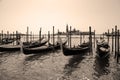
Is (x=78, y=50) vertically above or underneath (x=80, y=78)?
above

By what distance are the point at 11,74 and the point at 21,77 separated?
121 centimetres

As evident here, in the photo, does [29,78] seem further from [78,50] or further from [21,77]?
[78,50]

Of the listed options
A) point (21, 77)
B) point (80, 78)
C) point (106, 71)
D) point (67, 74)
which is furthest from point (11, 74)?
point (106, 71)

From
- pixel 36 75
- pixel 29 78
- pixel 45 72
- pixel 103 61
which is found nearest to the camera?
pixel 29 78

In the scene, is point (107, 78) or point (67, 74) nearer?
point (107, 78)

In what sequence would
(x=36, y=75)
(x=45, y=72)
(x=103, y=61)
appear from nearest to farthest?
1. (x=36, y=75)
2. (x=45, y=72)
3. (x=103, y=61)

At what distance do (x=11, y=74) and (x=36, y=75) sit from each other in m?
1.94

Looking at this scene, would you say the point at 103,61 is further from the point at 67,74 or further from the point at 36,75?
the point at 36,75

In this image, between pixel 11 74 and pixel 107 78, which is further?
pixel 11 74

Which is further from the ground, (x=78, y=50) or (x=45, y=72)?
(x=78, y=50)

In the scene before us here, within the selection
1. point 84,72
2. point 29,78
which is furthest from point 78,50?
point 29,78

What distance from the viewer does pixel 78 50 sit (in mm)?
18922

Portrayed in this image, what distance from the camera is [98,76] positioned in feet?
42.7

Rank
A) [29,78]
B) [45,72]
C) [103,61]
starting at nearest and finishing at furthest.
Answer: [29,78] < [45,72] < [103,61]
